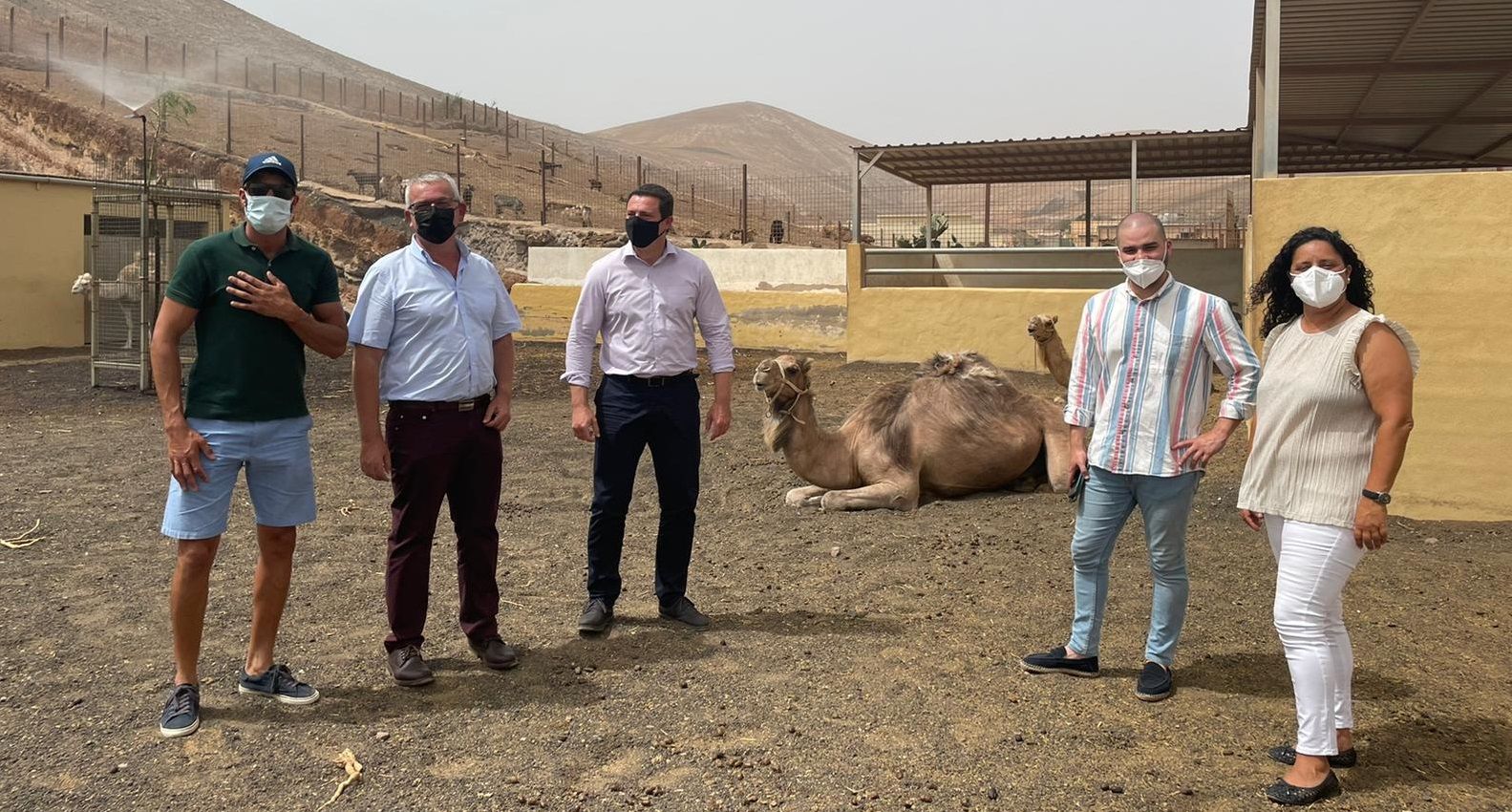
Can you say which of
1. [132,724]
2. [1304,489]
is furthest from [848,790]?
[132,724]

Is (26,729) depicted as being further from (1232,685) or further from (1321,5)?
(1321,5)

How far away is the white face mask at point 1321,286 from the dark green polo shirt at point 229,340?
3.12m

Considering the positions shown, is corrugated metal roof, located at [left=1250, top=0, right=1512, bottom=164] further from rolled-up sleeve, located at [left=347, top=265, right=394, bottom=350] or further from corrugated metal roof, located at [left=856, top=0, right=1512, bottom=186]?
rolled-up sleeve, located at [left=347, top=265, right=394, bottom=350]

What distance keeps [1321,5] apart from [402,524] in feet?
29.6

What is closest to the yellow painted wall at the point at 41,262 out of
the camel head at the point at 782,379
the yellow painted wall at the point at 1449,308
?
the camel head at the point at 782,379

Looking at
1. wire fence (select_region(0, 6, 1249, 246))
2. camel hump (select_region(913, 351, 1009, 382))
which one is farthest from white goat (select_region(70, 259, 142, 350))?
camel hump (select_region(913, 351, 1009, 382))

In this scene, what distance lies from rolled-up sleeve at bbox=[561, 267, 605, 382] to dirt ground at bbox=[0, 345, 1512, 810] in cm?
116

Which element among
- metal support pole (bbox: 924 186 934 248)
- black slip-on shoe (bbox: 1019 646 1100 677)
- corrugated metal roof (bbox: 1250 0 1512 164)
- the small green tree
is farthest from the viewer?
the small green tree

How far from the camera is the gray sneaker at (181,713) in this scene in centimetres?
384

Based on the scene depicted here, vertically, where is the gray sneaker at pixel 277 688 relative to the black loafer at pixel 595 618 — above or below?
below

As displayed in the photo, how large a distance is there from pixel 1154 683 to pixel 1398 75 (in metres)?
11.2

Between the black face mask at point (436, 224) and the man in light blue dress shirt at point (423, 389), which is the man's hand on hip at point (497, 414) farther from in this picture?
the black face mask at point (436, 224)

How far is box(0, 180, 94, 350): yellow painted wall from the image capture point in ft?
56.9

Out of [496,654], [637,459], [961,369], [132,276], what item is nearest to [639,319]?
[637,459]
